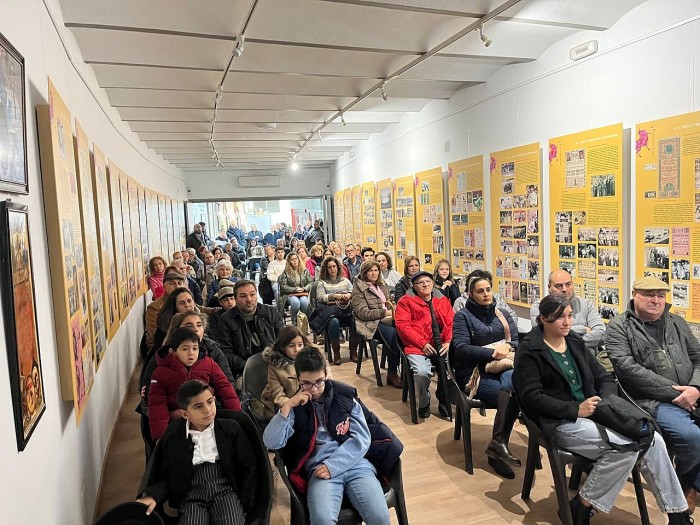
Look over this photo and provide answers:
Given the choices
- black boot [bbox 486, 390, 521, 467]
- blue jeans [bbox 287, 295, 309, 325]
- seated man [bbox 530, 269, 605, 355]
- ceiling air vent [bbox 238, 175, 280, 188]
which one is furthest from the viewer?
ceiling air vent [bbox 238, 175, 280, 188]

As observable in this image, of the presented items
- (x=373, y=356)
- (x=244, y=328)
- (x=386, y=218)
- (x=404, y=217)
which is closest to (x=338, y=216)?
(x=386, y=218)

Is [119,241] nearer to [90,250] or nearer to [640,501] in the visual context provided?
Answer: [90,250]

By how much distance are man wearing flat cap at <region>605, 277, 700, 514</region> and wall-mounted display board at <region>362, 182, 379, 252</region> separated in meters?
6.46

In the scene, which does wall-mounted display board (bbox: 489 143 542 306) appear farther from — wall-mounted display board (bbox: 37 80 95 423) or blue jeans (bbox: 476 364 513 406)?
wall-mounted display board (bbox: 37 80 95 423)

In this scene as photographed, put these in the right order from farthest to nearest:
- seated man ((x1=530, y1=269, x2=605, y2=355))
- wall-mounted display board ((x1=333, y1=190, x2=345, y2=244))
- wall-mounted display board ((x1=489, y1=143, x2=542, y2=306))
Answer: wall-mounted display board ((x1=333, y1=190, x2=345, y2=244)) → wall-mounted display board ((x1=489, y1=143, x2=542, y2=306)) → seated man ((x1=530, y1=269, x2=605, y2=355))

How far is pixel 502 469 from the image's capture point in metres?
3.31

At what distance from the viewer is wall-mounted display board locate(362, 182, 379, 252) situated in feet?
31.3

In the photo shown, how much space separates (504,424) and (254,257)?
37.5 ft

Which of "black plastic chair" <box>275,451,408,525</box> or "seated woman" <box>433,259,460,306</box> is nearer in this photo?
"black plastic chair" <box>275,451,408,525</box>

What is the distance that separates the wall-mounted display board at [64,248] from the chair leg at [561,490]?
100 inches

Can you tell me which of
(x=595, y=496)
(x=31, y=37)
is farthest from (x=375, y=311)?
(x=31, y=37)

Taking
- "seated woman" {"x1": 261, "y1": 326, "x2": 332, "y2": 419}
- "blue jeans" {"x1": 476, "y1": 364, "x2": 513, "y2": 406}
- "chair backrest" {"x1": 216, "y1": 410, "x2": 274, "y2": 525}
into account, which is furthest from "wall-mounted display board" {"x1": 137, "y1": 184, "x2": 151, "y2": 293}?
"blue jeans" {"x1": 476, "y1": 364, "x2": 513, "y2": 406}

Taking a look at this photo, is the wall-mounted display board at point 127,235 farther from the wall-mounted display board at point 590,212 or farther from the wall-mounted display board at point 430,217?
the wall-mounted display board at point 590,212

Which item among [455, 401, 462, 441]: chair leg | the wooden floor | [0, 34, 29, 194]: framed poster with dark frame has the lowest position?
the wooden floor
